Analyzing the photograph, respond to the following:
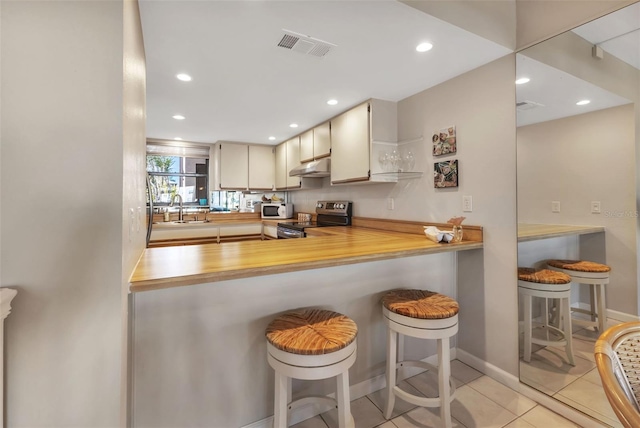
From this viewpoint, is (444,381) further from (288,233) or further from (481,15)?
(288,233)

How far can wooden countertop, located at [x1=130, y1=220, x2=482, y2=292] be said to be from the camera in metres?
1.09

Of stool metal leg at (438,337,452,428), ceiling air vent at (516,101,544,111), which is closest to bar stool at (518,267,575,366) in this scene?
stool metal leg at (438,337,452,428)

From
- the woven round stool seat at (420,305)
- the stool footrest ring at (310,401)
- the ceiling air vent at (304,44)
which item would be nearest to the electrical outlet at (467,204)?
the woven round stool seat at (420,305)

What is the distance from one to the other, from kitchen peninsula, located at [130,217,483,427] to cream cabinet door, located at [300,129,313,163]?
2.07 metres

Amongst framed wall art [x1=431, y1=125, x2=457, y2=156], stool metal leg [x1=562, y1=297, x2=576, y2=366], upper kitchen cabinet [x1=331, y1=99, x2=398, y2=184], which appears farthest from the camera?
upper kitchen cabinet [x1=331, y1=99, x2=398, y2=184]

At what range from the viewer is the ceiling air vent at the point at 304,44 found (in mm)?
1627

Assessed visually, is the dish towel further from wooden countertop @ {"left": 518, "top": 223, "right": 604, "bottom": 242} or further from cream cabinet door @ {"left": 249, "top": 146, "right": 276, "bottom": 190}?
cream cabinet door @ {"left": 249, "top": 146, "right": 276, "bottom": 190}

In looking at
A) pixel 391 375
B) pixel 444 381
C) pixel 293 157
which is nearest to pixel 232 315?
pixel 391 375

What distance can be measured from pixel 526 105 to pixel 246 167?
3.77m

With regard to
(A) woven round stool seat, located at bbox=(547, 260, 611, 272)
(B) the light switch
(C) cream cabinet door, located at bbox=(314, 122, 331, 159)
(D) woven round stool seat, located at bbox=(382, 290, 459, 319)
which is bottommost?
(D) woven round stool seat, located at bbox=(382, 290, 459, 319)

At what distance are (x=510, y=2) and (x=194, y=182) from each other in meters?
4.74

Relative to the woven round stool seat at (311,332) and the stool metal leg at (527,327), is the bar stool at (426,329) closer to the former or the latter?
the woven round stool seat at (311,332)

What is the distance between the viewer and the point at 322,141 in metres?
3.39

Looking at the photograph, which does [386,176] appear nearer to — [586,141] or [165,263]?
[586,141]
